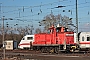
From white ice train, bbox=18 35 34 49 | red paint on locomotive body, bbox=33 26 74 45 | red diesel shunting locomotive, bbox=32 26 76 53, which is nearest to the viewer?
red diesel shunting locomotive, bbox=32 26 76 53

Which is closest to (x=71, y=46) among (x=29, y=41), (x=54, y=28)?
(x=54, y=28)

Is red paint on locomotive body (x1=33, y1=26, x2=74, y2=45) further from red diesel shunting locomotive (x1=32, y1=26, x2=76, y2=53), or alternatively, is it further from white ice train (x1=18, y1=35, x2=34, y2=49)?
white ice train (x1=18, y1=35, x2=34, y2=49)

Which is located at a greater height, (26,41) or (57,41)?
(26,41)

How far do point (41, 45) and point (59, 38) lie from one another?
3.87 m

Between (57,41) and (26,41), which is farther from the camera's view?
(26,41)

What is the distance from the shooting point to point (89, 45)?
41.3 metres

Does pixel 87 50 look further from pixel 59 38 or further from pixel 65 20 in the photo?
pixel 65 20

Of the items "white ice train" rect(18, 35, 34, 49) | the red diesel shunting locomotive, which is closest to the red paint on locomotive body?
the red diesel shunting locomotive

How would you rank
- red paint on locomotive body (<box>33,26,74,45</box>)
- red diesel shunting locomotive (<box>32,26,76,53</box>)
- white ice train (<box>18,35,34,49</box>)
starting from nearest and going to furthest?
red diesel shunting locomotive (<box>32,26,76,53</box>), red paint on locomotive body (<box>33,26,74,45</box>), white ice train (<box>18,35,34,49</box>)

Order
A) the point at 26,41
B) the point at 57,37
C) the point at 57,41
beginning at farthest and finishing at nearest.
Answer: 1. the point at 26,41
2. the point at 57,37
3. the point at 57,41

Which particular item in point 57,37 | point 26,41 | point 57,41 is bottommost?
point 57,41

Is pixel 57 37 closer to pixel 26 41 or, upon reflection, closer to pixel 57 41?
pixel 57 41

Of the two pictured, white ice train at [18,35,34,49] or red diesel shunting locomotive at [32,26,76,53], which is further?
white ice train at [18,35,34,49]

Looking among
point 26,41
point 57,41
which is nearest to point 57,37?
point 57,41
